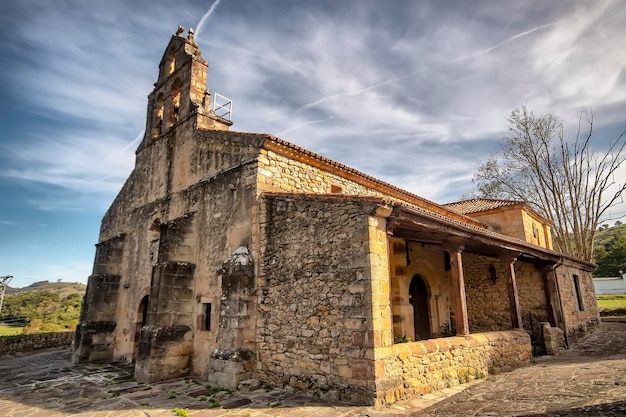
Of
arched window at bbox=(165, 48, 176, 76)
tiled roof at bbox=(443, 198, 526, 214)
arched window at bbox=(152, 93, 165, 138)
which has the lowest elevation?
tiled roof at bbox=(443, 198, 526, 214)

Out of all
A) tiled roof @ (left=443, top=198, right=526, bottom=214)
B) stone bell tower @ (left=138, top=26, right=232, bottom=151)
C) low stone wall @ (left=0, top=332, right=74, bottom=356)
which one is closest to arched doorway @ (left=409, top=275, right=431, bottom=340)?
tiled roof @ (left=443, top=198, right=526, bottom=214)

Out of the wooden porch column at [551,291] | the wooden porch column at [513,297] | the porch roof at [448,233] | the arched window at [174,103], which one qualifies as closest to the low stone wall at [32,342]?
the arched window at [174,103]

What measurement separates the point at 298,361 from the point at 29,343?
14.6 m

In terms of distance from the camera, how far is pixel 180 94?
11953 mm

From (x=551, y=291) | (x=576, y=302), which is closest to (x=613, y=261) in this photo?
(x=576, y=302)

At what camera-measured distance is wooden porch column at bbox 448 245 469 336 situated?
8016 mm

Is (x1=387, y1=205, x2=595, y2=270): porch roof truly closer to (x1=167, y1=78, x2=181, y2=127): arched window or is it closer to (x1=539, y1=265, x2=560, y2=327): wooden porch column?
(x1=539, y1=265, x2=560, y2=327): wooden porch column

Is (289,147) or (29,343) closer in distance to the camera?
(289,147)

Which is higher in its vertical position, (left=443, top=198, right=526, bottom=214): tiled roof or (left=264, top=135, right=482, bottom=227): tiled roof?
(left=443, top=198, right=526, bottom=214): tiled roof

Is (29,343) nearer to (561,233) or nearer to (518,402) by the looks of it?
(518,402)

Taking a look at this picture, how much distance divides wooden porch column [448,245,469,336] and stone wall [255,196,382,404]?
258cm

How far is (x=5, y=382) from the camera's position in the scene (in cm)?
878

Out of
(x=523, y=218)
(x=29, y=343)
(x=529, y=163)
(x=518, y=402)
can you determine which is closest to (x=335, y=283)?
(x=518, y=402)

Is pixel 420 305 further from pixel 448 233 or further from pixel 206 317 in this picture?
pixel 206 317
